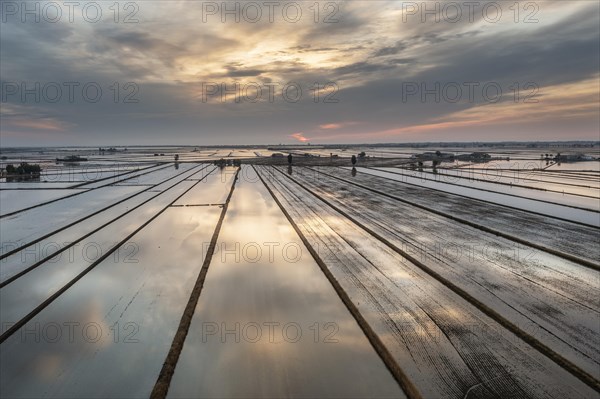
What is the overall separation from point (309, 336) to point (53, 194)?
24.0m

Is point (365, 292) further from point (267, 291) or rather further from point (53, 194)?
point (53, 194)

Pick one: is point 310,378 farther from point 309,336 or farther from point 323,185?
point 323,185

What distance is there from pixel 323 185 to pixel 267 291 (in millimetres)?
19170

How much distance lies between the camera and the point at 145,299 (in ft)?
26.6

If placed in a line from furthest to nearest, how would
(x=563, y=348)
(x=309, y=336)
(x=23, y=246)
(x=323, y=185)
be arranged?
1. (x=323, y=185)
2. (x=23, y=246)
3. (x=309, y=336)
4. (x=563, y=348)

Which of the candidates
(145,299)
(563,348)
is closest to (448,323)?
(563,348)

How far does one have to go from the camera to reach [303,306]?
7.76 meters

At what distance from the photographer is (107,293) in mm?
8492

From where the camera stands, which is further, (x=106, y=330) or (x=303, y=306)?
(x=303, y=306)

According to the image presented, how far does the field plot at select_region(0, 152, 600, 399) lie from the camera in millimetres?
5348

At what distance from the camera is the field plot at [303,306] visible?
535 cm

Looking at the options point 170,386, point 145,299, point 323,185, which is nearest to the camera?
point 170,386

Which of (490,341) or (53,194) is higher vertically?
(53,194)

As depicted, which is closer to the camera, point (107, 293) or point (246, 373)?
point (246, 373)
